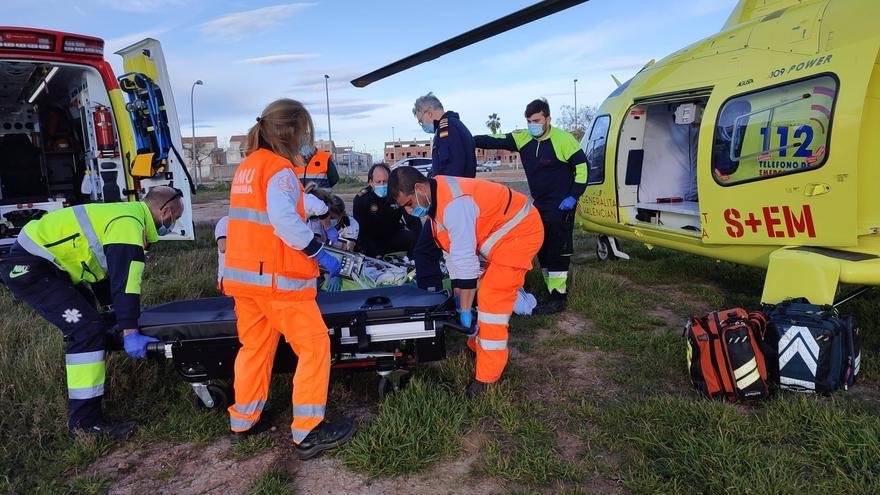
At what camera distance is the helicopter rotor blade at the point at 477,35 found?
12.3ft

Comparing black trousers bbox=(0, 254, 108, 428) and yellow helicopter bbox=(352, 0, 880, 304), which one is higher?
yellow helicopter bbox=(352, 0, 880, 304)

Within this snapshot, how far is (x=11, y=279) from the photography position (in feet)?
10.3

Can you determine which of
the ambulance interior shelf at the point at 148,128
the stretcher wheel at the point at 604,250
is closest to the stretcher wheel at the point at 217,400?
the ambulance interior shelf at the point at 148,128

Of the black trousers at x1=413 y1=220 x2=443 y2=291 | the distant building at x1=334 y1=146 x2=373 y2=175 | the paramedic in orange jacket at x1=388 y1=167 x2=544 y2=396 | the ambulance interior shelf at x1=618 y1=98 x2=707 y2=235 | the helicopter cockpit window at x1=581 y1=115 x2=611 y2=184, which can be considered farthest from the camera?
the distant building at x1=334 y1=146 x2=373 y2=175

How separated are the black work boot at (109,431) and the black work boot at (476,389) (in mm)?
1952

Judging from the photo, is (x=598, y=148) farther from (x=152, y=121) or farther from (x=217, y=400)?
(x=152, y=121)

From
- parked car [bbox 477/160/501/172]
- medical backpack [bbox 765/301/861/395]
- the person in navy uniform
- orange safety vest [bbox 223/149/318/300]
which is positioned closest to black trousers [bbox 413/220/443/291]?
Answer: the person in navy uniform

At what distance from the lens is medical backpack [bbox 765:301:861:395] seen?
3205 mm

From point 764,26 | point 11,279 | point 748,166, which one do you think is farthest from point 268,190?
point 764,26

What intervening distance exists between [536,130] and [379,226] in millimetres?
1964

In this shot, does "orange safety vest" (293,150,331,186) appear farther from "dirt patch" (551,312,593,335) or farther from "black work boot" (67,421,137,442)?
"black work boot" (67,421,137,442)

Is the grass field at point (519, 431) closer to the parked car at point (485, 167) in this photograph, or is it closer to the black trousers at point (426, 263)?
the black trousers at point (426, 263)

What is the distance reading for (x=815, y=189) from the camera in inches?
155

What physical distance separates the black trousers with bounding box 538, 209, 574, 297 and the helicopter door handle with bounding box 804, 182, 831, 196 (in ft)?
6.47
